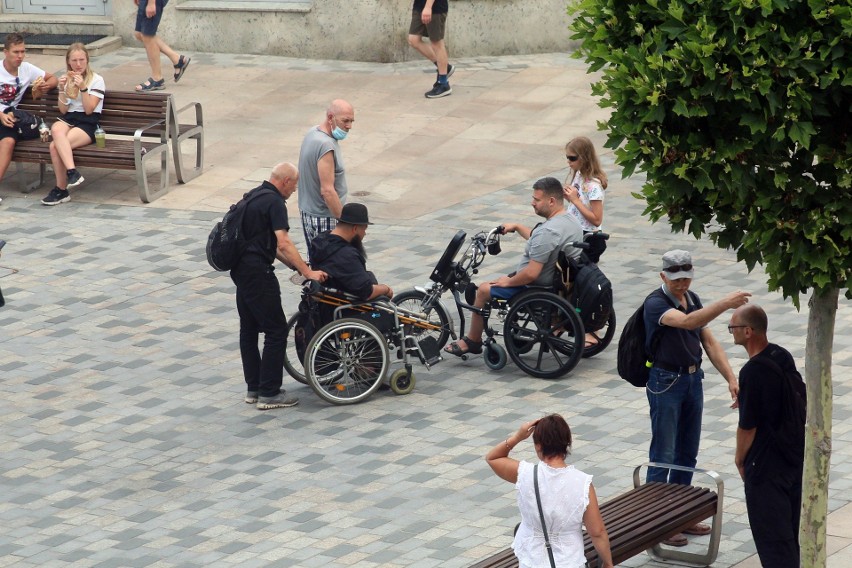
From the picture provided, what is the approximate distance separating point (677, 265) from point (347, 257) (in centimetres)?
309

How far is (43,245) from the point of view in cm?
1483

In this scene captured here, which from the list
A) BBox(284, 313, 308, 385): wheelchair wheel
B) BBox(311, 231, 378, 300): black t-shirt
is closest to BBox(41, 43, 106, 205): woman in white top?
BBox(284, 313, 308, 385): wheelchair wheel

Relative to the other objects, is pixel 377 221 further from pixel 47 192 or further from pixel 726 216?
pixel 726 216

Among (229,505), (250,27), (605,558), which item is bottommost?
(229,505)

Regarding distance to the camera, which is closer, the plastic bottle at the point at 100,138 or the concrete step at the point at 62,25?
the plastic bottle at the point at 100,138

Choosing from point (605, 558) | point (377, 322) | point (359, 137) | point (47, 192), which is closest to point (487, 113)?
point (359, 137)

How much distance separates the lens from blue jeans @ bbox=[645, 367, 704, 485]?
344 inches

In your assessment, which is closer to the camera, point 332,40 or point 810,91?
point 810,91

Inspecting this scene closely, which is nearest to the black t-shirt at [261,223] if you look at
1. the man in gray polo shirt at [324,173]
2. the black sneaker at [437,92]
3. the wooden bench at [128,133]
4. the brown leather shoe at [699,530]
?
the man in gray polo shirt at [324,173]

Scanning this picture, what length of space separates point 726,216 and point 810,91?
70 centimetres

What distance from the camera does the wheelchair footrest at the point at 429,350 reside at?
11.4 meters

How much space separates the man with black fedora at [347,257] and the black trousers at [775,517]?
3833 mm

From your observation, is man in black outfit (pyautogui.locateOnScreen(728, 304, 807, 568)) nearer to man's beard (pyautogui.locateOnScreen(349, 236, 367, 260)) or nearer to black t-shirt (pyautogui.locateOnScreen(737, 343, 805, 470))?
black t-shirt (pyautogui.locateOnScreen(737, 343, 805, 470))

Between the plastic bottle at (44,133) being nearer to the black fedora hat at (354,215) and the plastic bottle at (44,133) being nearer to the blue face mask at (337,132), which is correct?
the blue face mask at (337,132)
